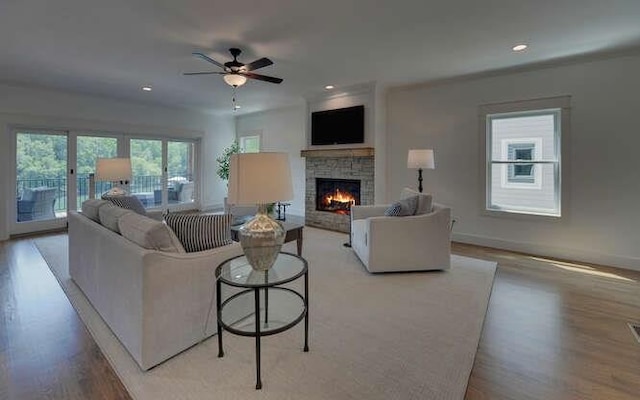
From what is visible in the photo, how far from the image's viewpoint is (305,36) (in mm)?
3328

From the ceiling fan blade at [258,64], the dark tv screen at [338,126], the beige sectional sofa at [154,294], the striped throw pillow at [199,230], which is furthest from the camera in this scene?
A: the dark tv screen at [338,126]

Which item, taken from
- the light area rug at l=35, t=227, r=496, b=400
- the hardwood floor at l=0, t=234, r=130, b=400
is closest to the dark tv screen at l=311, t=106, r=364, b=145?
the light area rug at l=35, t=227, r=496, b=400

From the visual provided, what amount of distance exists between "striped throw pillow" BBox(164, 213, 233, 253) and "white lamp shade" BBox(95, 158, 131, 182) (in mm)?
2562

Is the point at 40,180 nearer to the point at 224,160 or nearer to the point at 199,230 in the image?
the point at 224,160

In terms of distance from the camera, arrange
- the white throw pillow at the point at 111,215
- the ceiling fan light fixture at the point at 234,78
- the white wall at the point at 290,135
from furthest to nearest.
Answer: the white wall at the point at 290,135 < the ceiling fan light fixture at the point at 234,78 < the white throw pillow at the point at 111,215

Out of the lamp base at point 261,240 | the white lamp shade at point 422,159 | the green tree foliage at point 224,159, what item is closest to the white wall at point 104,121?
the green tree foliage at point 224,159

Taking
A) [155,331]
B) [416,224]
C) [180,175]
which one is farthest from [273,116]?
[155,331]

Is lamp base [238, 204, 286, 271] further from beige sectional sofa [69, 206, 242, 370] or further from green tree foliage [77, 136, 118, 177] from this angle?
green tree foliage [77, 136, 118, 177]

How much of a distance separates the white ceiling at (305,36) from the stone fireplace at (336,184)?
145 centimetres

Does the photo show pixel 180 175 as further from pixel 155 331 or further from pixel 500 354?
pixel 500 354

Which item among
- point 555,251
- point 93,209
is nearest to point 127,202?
point 93,209

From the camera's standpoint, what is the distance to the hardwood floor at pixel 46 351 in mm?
1737

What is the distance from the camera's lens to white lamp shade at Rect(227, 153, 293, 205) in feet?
5.88

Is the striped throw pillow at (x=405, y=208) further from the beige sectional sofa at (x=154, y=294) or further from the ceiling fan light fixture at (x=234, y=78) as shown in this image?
the ceiling fan light fixture at (x=234, y=78)
